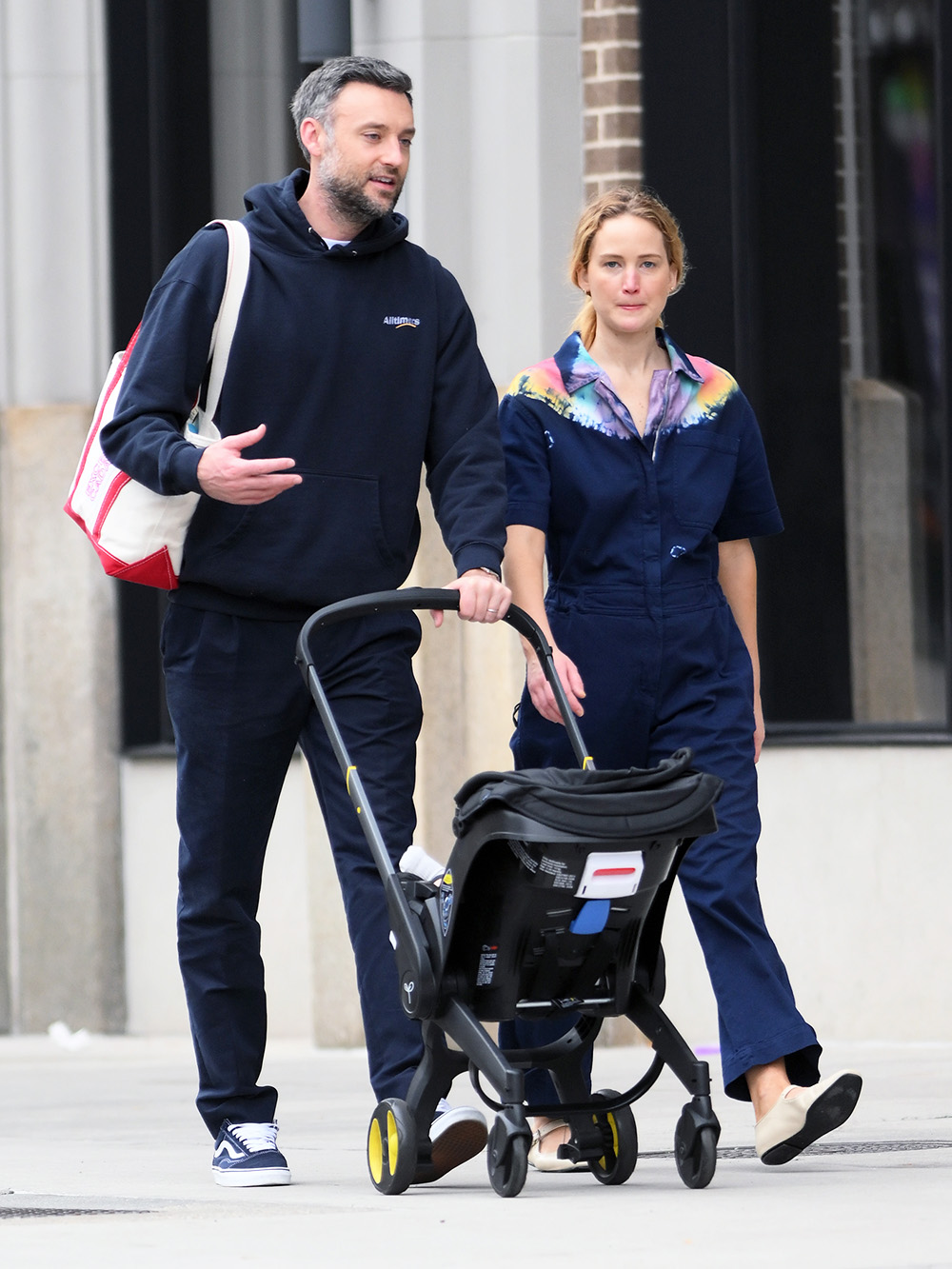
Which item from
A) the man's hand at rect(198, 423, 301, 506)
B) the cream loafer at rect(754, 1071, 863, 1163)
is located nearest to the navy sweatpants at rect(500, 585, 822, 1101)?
the cream loafer at rect(754, 1071, 863, 1163)

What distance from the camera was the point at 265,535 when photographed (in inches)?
199

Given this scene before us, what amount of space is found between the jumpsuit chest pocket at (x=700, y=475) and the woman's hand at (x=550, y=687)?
41 cm

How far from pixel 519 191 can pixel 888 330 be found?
4.24ft

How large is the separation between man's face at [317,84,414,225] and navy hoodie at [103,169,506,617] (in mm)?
117

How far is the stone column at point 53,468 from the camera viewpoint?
31.1 ft

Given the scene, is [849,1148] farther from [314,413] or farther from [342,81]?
[342,81]

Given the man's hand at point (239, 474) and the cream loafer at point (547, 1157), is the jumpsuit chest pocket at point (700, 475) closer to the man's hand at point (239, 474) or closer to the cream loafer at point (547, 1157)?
the man's hand at point (239, 474)

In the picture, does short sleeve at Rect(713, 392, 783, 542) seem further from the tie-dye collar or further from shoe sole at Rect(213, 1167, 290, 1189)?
shoe sole at Rect(213, 1167, 290, 1189)

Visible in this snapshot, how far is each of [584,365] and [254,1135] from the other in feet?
5.75

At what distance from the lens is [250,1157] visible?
16.7ft

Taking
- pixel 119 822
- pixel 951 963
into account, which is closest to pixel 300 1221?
pixel 951 963

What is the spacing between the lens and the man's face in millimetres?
5027

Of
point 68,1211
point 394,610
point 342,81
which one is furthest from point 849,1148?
point 342,81

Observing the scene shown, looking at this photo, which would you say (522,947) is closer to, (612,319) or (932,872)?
(612,319)
